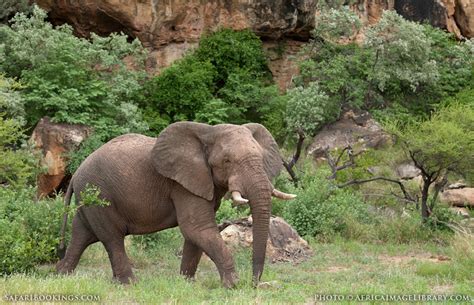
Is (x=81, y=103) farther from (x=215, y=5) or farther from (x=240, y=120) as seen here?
(x=215, y=5)

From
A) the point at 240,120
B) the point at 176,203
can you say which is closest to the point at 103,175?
the point at 176,203

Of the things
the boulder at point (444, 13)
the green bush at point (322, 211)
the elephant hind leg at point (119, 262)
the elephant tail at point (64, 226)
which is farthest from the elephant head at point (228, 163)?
the boulder at point (444, 13)

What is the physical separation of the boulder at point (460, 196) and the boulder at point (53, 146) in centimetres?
1017

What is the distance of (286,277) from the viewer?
32.2ft

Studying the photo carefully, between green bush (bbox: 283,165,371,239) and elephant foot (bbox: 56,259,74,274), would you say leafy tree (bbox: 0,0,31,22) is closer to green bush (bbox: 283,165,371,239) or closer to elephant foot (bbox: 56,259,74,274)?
green bush (bbox: 283,165,371,239)

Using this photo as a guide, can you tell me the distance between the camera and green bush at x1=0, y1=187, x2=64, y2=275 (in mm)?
8742

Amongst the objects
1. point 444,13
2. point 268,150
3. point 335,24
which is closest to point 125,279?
point 268,150

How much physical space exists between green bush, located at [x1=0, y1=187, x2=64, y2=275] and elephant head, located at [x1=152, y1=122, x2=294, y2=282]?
1.74 meters

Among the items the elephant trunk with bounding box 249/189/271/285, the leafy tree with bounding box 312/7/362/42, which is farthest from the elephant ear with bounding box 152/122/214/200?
the leafy tree with bounding box 312/7/362/42

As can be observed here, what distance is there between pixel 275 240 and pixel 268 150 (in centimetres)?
387

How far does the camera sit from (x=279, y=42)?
96.1ft

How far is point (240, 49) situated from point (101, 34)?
17.2 feet

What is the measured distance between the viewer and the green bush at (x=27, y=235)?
8742mm

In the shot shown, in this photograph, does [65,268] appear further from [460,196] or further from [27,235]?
[460,196]
